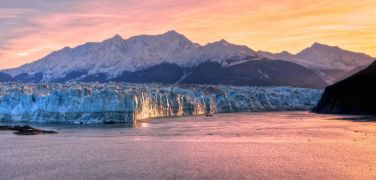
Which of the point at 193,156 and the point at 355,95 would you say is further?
the point at 355,95

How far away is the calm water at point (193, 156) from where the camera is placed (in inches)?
1315

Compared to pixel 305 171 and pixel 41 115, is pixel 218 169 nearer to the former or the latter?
pixel 305 171

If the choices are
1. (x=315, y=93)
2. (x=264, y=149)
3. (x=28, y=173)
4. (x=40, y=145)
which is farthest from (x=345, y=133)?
(x=315, y=93)

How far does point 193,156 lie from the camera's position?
137ft

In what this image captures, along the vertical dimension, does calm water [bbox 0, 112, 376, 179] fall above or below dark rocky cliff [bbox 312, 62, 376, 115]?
below

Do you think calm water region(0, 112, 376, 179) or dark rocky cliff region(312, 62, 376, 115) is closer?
calm water region(0, 112, 376, 179)

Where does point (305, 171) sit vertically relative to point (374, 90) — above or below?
below

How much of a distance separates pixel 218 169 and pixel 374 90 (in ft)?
261

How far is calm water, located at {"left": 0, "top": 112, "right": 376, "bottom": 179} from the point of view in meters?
33.4

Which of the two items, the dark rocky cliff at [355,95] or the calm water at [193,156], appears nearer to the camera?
the calm water at [193,156]

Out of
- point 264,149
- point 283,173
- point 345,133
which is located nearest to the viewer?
point 283,173

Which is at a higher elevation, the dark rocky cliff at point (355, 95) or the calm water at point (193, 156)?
the dark rocky cliff at point (355, 95)

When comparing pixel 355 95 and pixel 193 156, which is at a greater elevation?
pixel 355 95

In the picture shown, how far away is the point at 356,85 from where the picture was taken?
369 ft
